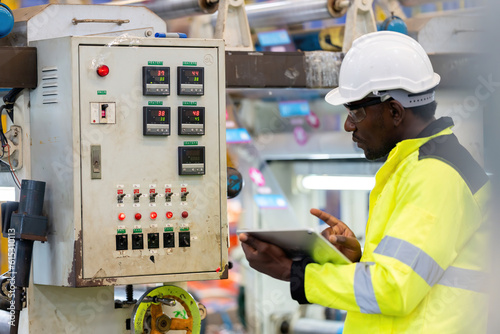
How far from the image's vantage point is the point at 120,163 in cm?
257

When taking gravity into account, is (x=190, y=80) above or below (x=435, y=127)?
above

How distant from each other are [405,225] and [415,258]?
0.28 ft

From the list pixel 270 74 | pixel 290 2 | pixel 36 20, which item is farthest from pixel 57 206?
pixel 290 2

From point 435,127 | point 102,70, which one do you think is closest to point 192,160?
point 102,70

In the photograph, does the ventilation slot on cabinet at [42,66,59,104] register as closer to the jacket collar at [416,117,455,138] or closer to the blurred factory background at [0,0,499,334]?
the blurred factory background at [0,0,499,334]

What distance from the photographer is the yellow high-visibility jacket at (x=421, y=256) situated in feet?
5.72

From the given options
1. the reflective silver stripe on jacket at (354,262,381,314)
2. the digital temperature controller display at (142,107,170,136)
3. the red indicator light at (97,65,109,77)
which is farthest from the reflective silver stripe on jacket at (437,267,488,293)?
the red indicator light at (97,65,109,77)

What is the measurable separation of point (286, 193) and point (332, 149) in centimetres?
94

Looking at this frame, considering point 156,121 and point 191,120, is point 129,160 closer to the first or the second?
point 156,121

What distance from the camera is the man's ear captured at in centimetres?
198

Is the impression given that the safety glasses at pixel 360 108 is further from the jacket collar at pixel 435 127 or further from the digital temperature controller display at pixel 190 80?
the digital temperature controller display at pixel 190 80

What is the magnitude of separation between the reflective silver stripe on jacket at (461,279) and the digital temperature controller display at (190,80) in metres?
1.22

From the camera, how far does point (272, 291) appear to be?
6645 millimetres

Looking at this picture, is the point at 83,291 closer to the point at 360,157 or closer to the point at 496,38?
the point at 496,38
